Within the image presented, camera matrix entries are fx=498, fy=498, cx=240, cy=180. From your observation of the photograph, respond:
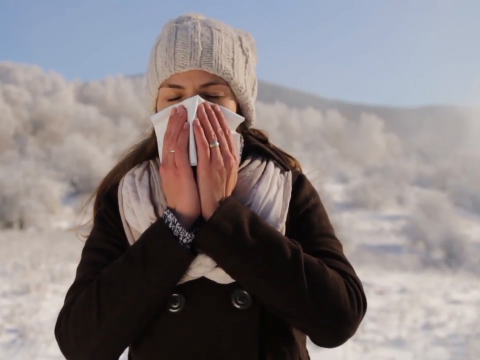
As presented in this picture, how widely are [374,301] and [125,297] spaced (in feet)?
11.0

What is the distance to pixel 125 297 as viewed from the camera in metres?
0.98

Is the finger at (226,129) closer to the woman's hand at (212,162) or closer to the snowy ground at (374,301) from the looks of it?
the woman's hand at (212,162)

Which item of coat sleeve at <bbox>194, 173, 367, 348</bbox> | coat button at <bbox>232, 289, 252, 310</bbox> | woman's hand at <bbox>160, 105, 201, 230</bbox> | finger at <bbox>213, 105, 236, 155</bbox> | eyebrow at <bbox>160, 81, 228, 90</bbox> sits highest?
eyebrow at <bbox>160, 81, 228, 90</bbox>

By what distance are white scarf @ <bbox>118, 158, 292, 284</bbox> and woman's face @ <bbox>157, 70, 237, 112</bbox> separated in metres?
0.17

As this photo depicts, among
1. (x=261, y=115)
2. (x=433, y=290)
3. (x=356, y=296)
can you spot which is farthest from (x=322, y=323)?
(x=261, y=115)

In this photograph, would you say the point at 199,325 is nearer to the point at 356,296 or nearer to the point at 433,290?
the point at 356,296

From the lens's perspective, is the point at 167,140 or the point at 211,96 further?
the point at 211,96

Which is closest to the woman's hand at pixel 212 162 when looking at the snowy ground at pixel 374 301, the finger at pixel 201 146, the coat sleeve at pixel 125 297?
the finger at pixel 201 146

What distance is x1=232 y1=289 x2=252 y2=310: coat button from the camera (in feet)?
3.43

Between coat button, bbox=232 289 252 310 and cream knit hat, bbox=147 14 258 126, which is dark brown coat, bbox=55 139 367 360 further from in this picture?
cream knit hat, bbox=147 14 258 126

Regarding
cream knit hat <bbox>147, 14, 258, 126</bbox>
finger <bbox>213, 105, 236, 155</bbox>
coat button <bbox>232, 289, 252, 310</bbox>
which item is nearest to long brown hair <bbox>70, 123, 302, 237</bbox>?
cream knit hat <bbox>147, 14, 258, 126</bbox>

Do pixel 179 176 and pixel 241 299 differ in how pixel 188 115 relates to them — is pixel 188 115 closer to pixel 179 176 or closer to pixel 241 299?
pixel 179 176

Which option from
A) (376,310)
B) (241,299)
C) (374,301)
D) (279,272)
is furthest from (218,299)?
(374,301)

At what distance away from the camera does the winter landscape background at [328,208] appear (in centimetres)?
329
